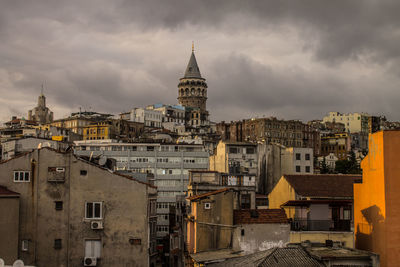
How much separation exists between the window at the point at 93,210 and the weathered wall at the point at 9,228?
4333 mm

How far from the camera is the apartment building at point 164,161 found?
9706 cm

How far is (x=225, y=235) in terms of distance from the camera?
38438mm

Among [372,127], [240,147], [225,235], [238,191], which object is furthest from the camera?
[240,147]

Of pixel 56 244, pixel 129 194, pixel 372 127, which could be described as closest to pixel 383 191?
pixel 372 127

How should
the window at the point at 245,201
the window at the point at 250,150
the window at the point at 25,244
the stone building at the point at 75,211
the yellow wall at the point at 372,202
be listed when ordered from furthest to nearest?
1. the window at the point at 250,150
2. the window at the point at 245,201
3. the stone building at the point at 75,211
4. the window at the point at 25,244
5. the yellow wall at the point at 372,202

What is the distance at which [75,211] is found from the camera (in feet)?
117

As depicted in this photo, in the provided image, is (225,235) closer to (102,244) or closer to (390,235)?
(102,244)

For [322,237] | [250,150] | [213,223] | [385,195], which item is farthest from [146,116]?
[385,195]

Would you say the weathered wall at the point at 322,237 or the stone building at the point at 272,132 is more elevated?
the stone building at the point at 272,132

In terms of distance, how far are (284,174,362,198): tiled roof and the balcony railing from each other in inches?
307

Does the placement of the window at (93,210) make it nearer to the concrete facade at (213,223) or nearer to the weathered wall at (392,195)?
the concrete facade at (213,223)

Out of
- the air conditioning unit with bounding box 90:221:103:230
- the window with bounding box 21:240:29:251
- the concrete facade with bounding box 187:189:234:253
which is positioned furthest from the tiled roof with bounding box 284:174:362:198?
the window with bounding box 21:240:29:251

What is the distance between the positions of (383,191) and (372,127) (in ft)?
Result: 34.0

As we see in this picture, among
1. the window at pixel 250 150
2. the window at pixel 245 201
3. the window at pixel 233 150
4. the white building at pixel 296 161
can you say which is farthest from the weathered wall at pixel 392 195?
the white building at pixel 296 161
